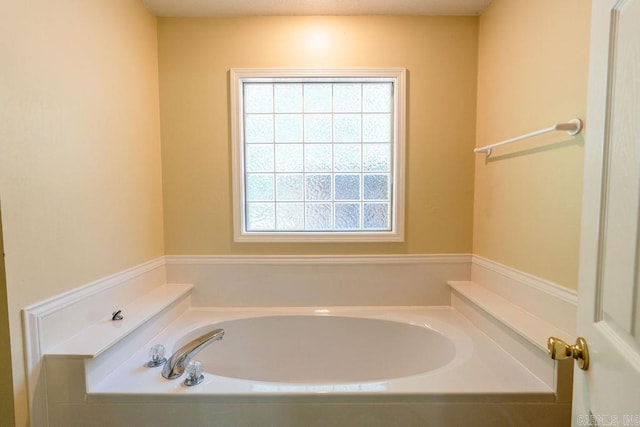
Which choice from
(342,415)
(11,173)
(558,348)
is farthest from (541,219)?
(11,173)

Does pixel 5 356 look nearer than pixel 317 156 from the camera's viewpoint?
Yes

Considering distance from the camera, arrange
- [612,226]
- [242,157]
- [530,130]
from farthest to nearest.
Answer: [242,157]
[530,130]
[612,226]

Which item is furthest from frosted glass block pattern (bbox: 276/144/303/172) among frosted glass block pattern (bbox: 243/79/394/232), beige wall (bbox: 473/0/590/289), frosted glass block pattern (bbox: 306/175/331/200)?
beige wall (bbox: 473/0/590/289)

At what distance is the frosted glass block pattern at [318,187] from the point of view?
1.92 meters

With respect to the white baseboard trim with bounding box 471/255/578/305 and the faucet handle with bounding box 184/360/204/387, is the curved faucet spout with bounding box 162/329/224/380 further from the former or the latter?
the white baseboard trim with bounding box 471/255/578/305

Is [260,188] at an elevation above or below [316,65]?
below

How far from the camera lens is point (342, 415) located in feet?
3.46

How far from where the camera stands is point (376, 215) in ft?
6.27

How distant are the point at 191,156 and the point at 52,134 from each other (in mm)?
744

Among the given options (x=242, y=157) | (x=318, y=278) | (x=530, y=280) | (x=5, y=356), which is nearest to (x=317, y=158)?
(x=242, y=157)

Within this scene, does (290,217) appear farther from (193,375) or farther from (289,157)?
(193,375)

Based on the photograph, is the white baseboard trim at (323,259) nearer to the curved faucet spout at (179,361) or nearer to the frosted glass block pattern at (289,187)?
the frosted glass block pattern at (289,187)

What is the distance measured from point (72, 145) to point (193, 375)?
106 cm

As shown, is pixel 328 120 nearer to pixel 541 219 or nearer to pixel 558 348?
pixel 541 219
